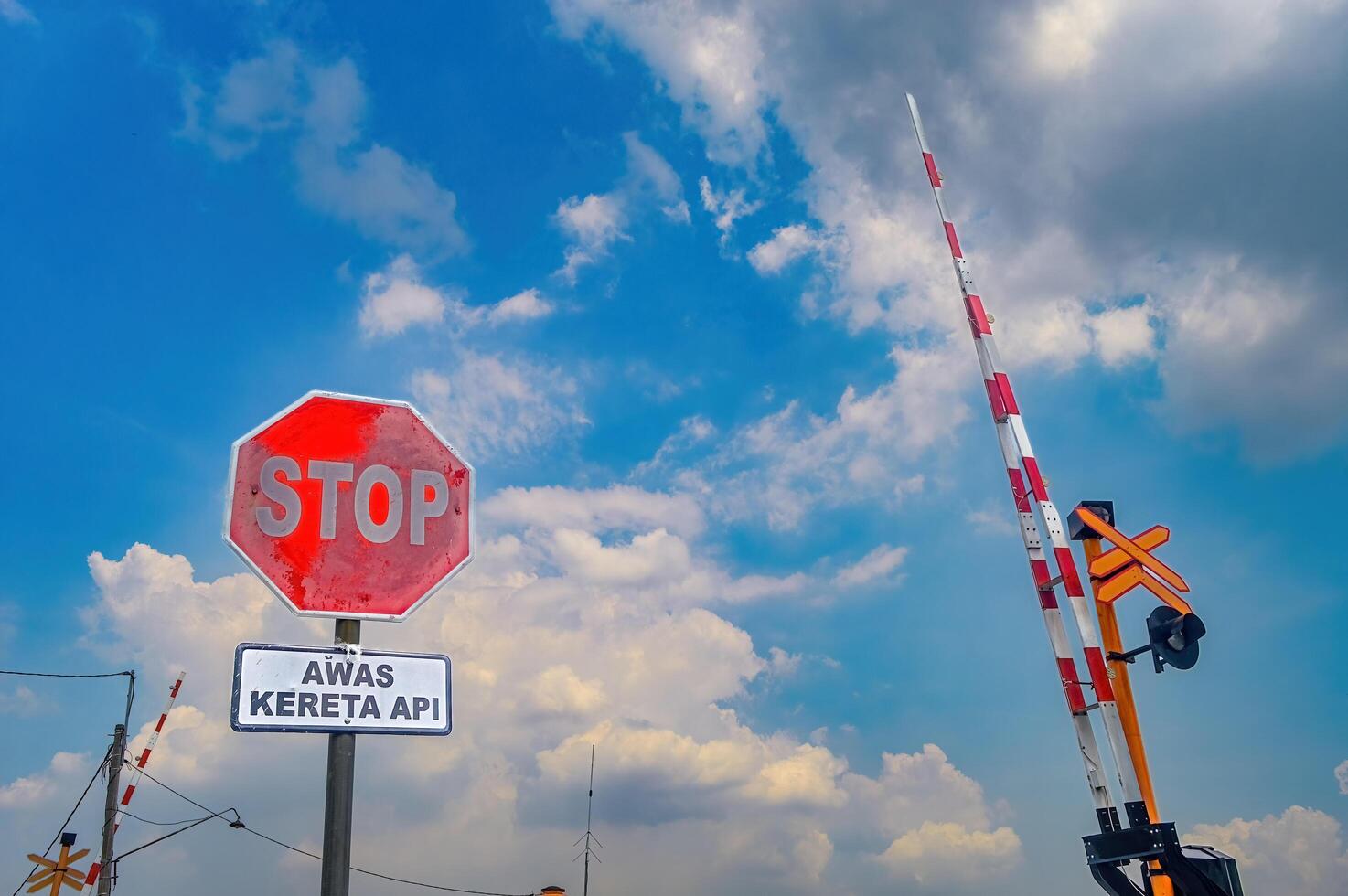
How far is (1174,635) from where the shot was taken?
13523 millimetres

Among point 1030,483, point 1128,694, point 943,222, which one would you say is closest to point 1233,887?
point 1128,694

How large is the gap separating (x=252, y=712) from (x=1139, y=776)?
38.0 feet

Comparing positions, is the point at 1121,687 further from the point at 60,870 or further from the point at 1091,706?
the point at 60,870

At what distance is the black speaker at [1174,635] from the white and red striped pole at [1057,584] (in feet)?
3.67

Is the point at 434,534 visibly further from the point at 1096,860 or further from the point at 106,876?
the point at 106,876

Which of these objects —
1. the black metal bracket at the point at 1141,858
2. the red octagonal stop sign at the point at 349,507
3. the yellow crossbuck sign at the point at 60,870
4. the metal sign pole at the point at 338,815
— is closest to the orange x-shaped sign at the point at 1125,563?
the black metal bracket at the point at 1141,858

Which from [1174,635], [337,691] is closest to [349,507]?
[337,691]

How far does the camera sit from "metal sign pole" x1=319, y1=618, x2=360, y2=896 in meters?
8.09

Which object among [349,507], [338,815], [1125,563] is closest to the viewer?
[338,815]

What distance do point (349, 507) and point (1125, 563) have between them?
10606mm

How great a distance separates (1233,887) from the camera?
43.1 feet

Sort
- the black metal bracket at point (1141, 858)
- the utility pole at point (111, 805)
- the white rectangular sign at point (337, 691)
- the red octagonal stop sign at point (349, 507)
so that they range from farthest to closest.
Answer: the utility pole at point (111, 805), the black metal bracket at point (1141, 858), the red octagonal stop sign at point (349, 507), the white rectangular sign at point (337, 691)

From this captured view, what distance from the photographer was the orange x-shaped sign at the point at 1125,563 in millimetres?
Answer: 14289

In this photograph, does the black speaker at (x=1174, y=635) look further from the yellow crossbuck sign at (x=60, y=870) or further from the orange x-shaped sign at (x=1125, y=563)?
the yellow crossbuck sign at (x=60, y=870)
